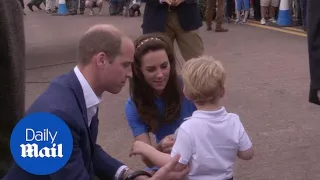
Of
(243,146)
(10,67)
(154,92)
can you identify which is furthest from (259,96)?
(10,67)

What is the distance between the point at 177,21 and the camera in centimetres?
477

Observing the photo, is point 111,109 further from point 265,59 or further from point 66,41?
point 66,41

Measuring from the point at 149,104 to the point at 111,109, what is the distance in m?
2.74

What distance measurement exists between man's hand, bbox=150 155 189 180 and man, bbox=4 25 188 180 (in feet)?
0.99

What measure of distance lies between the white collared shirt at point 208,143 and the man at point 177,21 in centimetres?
234

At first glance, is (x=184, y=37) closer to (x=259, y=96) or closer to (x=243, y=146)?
(x=259, y=96)

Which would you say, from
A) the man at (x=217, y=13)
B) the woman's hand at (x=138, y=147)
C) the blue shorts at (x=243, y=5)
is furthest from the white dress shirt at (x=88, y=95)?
the blue shorts at (x=243, y=5)

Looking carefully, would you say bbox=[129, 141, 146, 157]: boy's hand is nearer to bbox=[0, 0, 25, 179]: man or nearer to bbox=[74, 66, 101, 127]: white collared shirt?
bbox=[74, 66, 101, 127]: white collared shirt

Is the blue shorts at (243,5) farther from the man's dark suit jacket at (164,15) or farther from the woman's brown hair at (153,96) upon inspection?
the woman's brown hair at (153,96)

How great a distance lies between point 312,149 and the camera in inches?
169

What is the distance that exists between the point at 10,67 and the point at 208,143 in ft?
2.84

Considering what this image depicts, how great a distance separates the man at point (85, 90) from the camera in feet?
6.54

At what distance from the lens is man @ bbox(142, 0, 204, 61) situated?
4750 mm

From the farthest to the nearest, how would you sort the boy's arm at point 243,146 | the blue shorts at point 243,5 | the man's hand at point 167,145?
the blue shorts at point 243,5, the man's hand at point 167,145, the boy's arm at point 243,146
